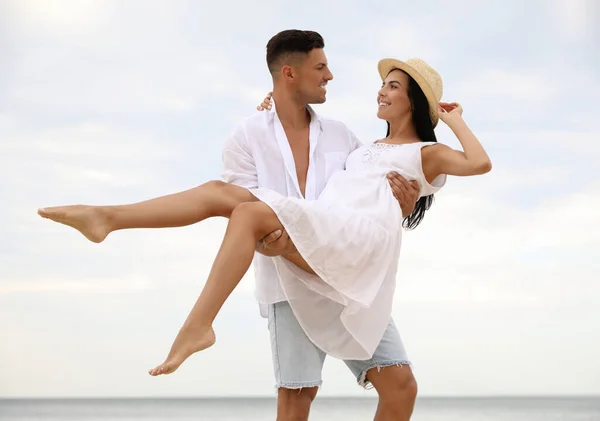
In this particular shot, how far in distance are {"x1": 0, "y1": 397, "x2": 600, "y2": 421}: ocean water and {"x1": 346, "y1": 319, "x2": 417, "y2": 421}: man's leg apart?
181 inches

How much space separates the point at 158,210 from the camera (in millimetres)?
2967

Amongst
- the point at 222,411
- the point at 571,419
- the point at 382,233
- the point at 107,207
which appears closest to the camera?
the point at 107,207

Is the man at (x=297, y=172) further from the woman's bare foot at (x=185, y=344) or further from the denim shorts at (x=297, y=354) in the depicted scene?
the woman's bare foot at (x=185, y=344)

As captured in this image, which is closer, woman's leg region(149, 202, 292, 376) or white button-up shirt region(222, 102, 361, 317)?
woman's leg region(149, 202, 292, 376)

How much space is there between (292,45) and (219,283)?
1.19 metres

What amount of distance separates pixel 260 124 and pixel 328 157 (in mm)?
308

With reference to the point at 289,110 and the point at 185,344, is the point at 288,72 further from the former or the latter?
the point at 185,344

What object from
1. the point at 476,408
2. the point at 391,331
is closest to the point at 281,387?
the point at 391,331

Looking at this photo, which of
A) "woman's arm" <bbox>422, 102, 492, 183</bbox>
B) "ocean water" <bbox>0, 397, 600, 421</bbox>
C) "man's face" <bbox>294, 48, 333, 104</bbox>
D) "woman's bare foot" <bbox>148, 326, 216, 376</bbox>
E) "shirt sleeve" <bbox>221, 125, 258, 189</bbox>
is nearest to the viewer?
"woman's bare foot" <bbox>148, 326, 216, 376</bbox>

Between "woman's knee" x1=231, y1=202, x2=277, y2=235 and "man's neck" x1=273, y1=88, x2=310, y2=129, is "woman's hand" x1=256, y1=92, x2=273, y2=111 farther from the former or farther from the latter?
"woman's knee" x1=231, y1=202, x2=277, y2=235

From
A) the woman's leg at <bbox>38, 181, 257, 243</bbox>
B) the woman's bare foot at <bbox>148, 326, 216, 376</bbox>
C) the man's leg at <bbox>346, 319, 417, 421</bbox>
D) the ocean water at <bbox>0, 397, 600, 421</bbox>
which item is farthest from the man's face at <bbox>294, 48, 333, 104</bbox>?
the ocean water at <bbox>0, 397, 600, 421</bbox>

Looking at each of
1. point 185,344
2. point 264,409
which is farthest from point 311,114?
point 264,409

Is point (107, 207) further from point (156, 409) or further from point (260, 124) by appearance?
point (156, 409)

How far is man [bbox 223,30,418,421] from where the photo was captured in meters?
3.40
